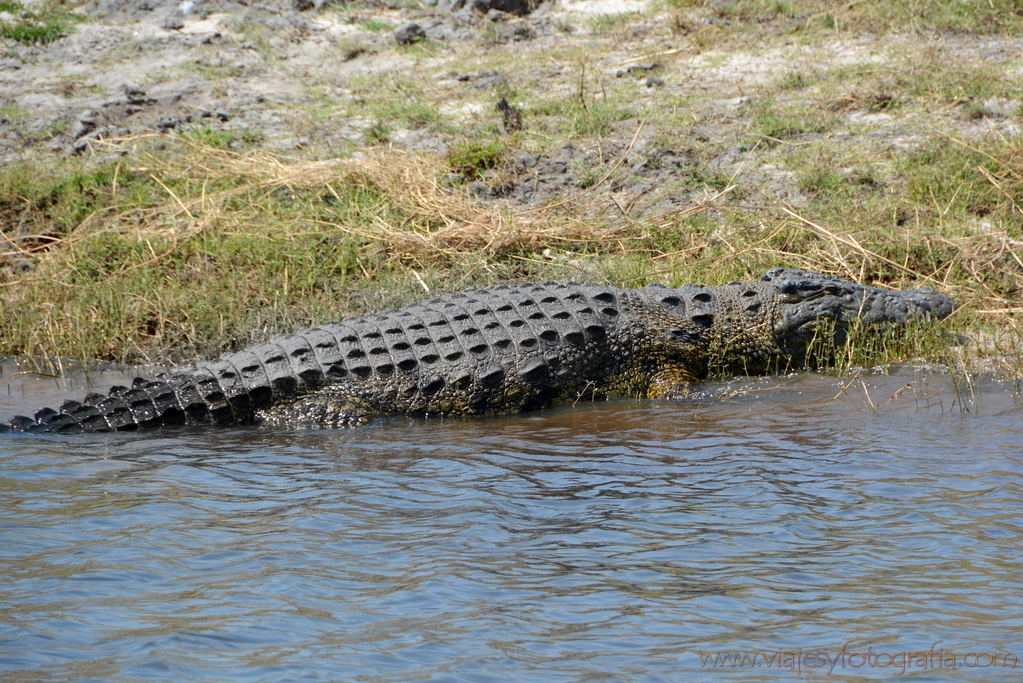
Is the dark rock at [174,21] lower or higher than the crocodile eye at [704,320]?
higher

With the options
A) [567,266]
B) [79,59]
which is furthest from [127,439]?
[79,59]

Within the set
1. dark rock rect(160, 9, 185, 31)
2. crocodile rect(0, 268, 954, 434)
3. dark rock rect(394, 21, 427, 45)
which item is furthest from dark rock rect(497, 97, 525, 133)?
dark rock rect(160, 9, 185, 31)

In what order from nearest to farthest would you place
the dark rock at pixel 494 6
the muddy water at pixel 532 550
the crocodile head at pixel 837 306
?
the muddy water at pixel 532 550 → the crocodile head at pixel 837 306 → the dark rock at pixel 494 6

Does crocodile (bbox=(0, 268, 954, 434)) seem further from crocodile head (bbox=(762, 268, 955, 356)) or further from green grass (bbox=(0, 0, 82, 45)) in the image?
green grass (bbox=(0, 0, 82, 45))

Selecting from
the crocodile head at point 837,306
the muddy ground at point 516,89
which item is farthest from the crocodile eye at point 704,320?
the muddy ground at point 516,89

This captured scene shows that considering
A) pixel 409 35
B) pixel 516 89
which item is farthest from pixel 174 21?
pixel 516 89

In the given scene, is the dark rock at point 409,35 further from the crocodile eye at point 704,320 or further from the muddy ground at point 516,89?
the crocodile eye at point 704,320

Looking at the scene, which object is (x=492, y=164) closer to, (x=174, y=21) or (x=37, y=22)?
(x=174, y=21)

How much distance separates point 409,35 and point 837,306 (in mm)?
6460

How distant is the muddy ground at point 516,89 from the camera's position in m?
7.52

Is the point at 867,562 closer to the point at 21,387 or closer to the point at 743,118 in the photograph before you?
the point at 21,387

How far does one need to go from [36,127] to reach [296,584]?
716 cm

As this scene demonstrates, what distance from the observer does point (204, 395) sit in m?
4.85

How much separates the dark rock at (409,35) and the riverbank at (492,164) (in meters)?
0.12
